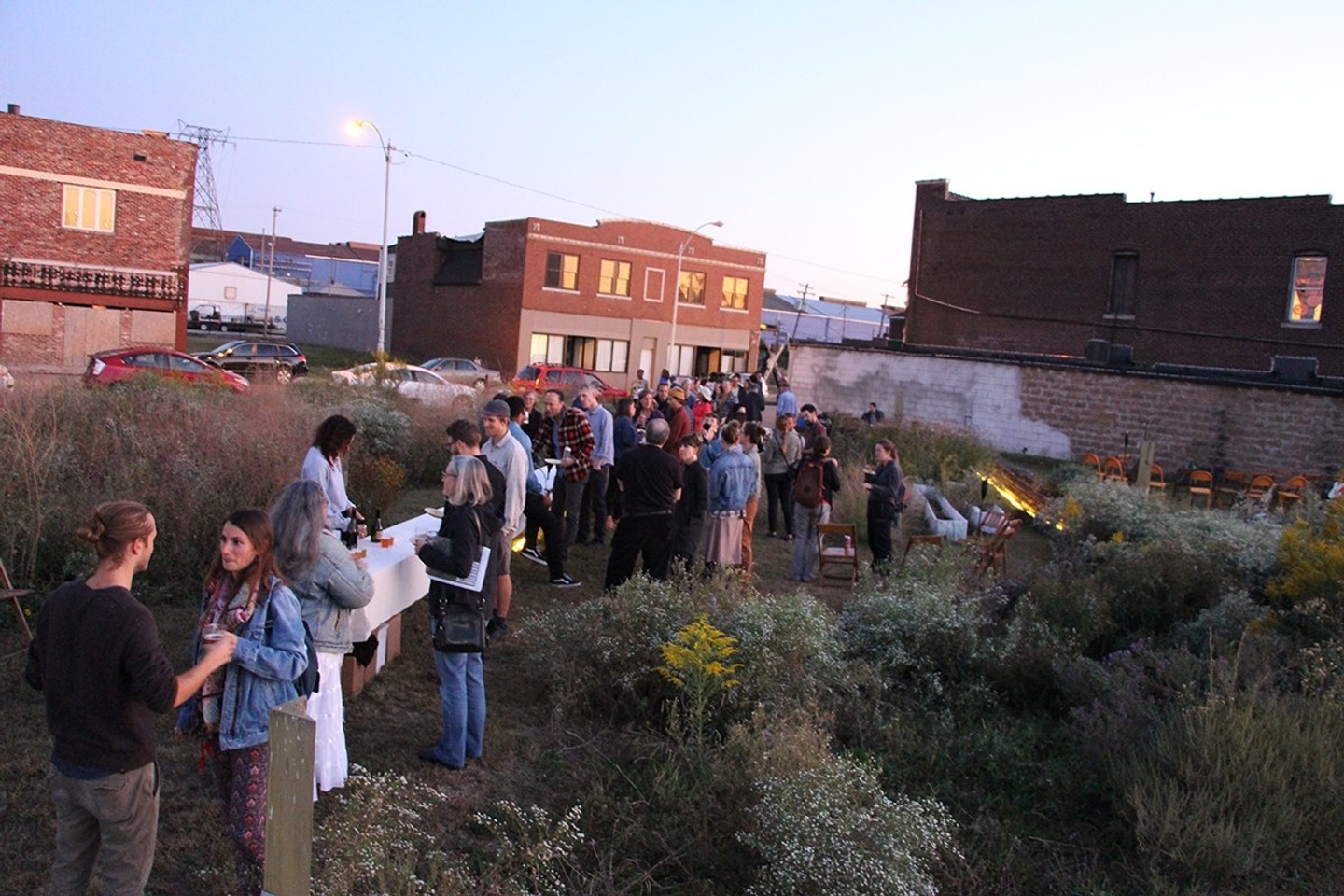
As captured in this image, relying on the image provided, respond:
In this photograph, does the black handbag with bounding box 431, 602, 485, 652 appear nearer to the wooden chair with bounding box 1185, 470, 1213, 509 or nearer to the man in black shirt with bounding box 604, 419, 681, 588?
the man in black shirt with bounding box 604, 419, 681, 588

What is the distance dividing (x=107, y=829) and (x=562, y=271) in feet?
158

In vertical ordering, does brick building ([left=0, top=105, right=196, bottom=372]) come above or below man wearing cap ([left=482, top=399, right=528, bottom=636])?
above

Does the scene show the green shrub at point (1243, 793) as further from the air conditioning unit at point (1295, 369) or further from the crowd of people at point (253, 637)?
the air conditioning unit at point (1295, 369)

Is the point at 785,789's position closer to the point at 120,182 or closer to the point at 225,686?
the point at 225,686

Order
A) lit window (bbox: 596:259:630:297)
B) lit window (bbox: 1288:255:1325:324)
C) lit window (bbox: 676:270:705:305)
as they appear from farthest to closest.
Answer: lit window (bbox: 676:270:705:305), lit window (bbox: 596:259:630:297), lit window (bbox: 1288:255:1325:324)

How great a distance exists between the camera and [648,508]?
355 inches

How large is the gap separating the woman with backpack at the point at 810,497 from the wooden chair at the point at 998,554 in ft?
5.51

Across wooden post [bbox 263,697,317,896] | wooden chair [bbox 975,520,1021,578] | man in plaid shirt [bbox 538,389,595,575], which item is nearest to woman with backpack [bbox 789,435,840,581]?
wooden chair [bbox 975,520,1021,578]

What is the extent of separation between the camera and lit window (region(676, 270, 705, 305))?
56.9m

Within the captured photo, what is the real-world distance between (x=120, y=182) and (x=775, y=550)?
117ft

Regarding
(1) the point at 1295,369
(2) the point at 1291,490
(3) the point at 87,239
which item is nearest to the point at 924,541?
(2) the point at 1291,490

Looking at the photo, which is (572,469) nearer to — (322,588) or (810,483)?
(810,483)

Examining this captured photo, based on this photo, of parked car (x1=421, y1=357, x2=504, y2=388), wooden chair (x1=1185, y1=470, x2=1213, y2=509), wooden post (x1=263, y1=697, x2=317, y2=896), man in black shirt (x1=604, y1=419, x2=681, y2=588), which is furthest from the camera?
parked car (x1=421, y1=357, x2=504, y2=388)

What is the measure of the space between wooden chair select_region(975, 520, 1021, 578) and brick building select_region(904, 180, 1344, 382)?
18043 millimetres
